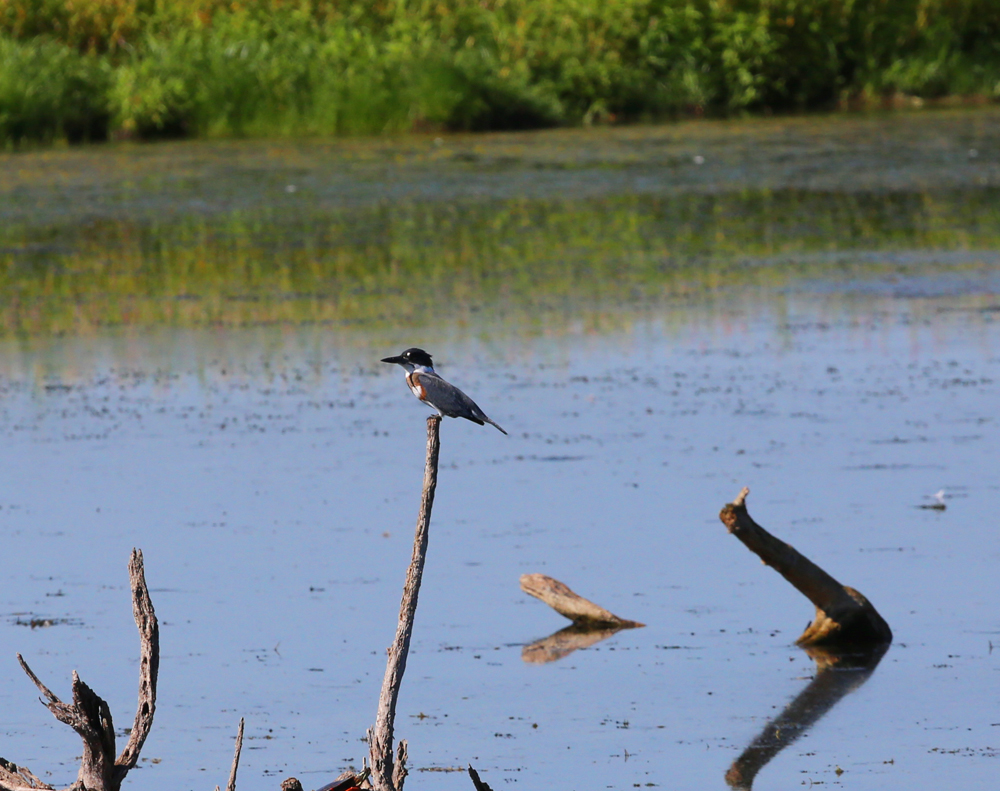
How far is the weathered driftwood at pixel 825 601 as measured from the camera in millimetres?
6363

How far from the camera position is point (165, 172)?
22984 millimetres

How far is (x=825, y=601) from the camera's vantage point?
6406mm

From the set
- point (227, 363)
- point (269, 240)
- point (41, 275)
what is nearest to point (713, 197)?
point (269, 240)

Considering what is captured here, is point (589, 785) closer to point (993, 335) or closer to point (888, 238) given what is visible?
point (993, 335)

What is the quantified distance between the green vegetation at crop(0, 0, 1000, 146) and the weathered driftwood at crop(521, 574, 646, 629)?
20002mm

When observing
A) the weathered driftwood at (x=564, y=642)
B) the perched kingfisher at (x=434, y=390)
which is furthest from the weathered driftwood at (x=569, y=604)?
the perched kingfisher at (x=434, y=390)

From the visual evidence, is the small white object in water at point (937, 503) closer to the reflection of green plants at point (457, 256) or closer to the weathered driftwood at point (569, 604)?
the weathered driftwood at point (569, 604)

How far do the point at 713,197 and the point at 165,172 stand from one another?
23.5 feet

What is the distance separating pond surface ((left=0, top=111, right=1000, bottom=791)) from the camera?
227 inches

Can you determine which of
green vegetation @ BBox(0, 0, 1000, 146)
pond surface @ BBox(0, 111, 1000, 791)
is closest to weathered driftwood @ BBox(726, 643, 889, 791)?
pond surface @ BBox(0, 111, 1000, 791)

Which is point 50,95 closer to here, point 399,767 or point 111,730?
point 111,730

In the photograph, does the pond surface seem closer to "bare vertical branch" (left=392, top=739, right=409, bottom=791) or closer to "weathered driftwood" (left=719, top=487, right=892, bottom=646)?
"weathered driftwood" (left=719, top=487, right=892, bottom=646)

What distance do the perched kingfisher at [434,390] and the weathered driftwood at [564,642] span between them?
1525 millimetres

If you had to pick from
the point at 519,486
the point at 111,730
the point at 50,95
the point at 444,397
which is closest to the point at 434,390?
the point at 444,397
